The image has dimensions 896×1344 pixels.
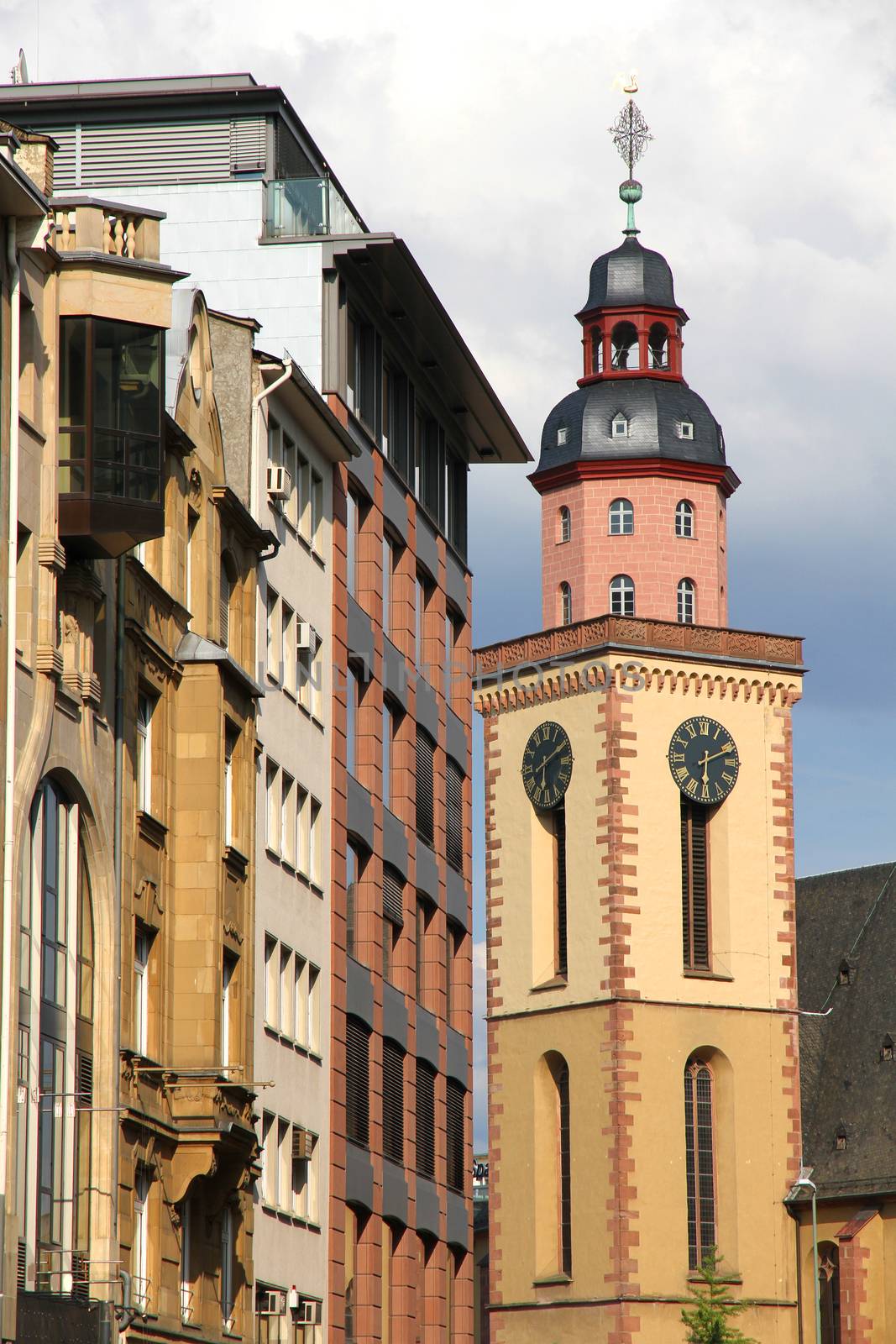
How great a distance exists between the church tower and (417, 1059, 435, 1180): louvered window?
94.4ft

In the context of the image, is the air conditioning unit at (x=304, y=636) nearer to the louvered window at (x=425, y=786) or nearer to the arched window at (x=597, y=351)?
the louvered window at (x=425, y=786)

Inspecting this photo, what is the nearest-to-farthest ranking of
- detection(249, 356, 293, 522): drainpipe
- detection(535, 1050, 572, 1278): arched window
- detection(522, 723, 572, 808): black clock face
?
detection(249, 356, 293, 522): drainpipe
detection(535, 1050, 572, 1278): arched window
detection(522, 723, 572, 808): black clock face

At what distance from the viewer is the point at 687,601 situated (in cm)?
9169

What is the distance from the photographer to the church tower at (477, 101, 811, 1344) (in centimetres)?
8419

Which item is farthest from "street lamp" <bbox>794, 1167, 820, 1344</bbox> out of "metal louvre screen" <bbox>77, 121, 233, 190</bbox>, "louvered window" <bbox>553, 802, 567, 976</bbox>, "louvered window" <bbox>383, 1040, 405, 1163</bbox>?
"metal louvre screen" <bbox>77, 121, 233, 190</bbox>

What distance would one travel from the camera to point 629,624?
88375 millimetres

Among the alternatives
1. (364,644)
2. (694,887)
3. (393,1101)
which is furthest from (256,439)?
(694,887)

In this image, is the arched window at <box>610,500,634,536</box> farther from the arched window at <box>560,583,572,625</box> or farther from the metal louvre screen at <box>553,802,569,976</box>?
the metal louvre screen at <box>553,802,569,976</box>

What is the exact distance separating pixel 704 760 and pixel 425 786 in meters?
32.0

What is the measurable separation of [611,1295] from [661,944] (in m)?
10.0

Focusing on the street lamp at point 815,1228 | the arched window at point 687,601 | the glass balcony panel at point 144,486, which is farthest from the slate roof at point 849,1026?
the glass balcony panel at point 144,486

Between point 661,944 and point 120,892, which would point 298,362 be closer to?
point 120,892

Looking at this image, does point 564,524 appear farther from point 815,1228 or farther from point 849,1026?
point 815,1228

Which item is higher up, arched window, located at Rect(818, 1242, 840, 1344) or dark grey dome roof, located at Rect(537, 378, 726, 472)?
dark grey dome roof, located at Rect(537, 378, 726, 472)
